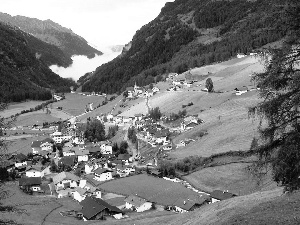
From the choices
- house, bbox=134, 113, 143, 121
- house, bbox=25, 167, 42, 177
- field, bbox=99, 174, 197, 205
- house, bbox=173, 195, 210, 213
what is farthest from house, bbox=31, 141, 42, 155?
→ house, bbox=173, 195, 210, 213

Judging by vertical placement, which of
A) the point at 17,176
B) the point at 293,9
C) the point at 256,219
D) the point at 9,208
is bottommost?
the point at 17,176

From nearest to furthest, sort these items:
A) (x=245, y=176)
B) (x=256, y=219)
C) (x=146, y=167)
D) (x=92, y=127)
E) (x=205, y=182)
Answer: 1. (x=256, y=219)
2. (x=245, y=176)
3. (x=205, y=182)
4. (x=146, y=167)
5. (x=92, y=127)

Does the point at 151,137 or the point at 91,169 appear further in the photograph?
the point at 151,137

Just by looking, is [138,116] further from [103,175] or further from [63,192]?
[63,192]

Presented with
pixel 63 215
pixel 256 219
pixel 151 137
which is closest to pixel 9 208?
pixel 256 219

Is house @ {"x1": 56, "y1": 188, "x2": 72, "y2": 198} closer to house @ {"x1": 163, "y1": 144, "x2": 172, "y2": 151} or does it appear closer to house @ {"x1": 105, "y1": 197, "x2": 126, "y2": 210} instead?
house @ {"x1": 105, "y1": 197, "x2": 126, "y2": 210}

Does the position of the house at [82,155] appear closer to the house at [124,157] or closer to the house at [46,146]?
the house at [124,157]

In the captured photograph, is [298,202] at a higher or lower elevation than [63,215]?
higher

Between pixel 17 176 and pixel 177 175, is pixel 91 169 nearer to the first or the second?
pixel 17 176
